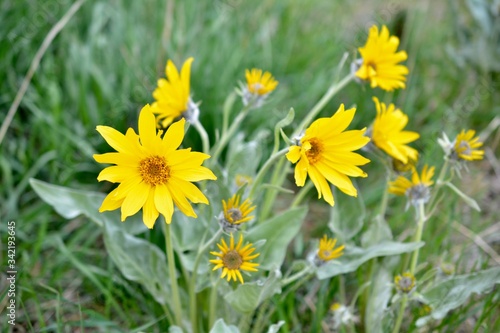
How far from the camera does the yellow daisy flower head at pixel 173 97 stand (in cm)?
164

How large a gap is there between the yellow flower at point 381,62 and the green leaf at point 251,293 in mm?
592

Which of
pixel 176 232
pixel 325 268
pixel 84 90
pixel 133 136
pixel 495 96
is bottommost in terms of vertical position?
pixel 495 96

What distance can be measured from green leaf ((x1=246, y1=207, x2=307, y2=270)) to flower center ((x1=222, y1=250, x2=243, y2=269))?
257mm

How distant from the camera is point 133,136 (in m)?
1.27

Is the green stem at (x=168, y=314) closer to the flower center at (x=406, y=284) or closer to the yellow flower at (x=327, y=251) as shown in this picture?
the yellow flower at (x=327, y=251)

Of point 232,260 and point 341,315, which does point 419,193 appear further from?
point 232,260

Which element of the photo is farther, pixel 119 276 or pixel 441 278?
pixel 119 276

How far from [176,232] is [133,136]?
55cm

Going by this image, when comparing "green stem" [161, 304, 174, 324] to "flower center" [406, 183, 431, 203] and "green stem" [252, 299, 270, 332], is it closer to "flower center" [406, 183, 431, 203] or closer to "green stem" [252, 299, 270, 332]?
"green stem" [252, 299, 270, 332]

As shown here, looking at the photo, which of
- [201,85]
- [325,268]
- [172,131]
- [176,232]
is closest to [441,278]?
[325,268]

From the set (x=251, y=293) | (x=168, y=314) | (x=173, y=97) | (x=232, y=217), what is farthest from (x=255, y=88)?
(x=168, y=314)

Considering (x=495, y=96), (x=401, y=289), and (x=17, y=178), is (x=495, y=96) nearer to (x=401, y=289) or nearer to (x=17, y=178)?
(x=401, y=289)

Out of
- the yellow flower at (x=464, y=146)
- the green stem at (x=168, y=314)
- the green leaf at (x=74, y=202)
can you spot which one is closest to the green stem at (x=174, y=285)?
the green stem at (x=168, y=314)

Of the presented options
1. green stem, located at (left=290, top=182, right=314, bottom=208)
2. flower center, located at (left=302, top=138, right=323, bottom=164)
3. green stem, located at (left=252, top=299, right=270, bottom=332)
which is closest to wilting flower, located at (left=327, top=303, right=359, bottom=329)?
green stem, located at (left=252, top=299, right=270, bottom=332)
